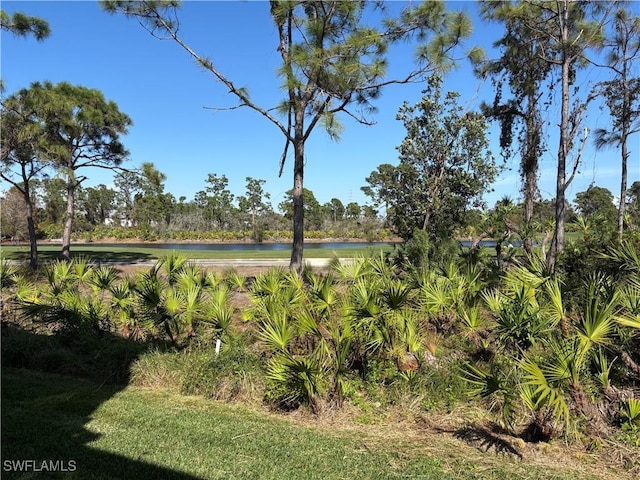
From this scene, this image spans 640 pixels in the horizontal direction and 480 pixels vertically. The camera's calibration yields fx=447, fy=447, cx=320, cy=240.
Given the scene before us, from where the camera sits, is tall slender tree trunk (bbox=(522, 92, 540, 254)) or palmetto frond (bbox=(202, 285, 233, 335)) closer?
palmetto frond (bbox=(202, 285, 233, 335))

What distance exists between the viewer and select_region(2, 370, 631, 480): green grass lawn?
393 cm

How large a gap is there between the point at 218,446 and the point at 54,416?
7.09 feet

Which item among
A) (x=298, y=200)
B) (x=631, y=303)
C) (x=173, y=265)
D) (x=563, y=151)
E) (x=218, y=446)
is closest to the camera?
(x=218, y=446)

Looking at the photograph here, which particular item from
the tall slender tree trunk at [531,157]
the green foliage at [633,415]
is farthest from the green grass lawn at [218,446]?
the tall slender tree trunk at [531,157]

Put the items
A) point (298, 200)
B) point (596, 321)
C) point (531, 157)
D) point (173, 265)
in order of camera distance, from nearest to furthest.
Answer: point (596, 321) < point (173, 265) < point (298, 200) < point (531, 157)

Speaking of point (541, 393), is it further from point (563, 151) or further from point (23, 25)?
point (23, 25)

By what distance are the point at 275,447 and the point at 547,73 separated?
1447cm

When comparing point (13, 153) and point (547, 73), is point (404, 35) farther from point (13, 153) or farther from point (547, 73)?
point (13, 153)

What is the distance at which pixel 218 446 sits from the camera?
443cm

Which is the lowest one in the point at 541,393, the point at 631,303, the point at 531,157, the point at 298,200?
the point at 541,393

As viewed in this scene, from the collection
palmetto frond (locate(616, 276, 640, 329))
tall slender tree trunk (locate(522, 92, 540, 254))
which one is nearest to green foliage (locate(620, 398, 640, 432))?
palmetto frond (locate(616, 276, 640, 329))

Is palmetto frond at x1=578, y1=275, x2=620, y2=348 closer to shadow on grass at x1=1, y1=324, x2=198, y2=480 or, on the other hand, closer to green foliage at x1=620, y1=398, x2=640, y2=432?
green foliage at x1=620, y1=398, x2=640, y2=432

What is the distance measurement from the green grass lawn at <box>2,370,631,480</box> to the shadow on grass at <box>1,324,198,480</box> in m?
0.01

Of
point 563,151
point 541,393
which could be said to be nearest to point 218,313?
point 541,393
